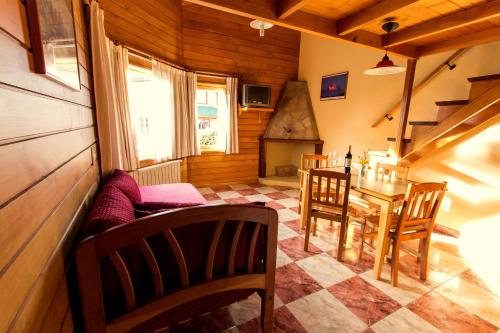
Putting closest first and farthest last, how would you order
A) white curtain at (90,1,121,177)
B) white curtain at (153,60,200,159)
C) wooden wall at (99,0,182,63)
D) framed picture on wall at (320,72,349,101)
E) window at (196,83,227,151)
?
white curtain at (90,1,121,177) < wooden wall at (99,0,182,63) < white curtain at (153,60,200,159) < framed picture on wall at (320,72,349,101) < window at (196,83,227,151)

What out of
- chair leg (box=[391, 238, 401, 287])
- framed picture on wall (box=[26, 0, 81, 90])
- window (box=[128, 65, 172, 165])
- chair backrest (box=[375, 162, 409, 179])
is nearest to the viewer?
framed picture on wall (box=[26, 0, 81, 90])

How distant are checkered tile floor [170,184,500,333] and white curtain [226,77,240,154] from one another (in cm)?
247

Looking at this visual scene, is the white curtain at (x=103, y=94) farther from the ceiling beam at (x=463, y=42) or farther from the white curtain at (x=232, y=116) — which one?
the ceiling beam at (x=463, y=42)

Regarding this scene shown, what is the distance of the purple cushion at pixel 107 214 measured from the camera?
93 centimetres

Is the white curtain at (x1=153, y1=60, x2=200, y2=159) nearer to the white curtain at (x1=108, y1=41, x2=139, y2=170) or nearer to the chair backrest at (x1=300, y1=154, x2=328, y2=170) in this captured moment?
the white curtain at (x1=108, y1=41, x2=139, y2=170)

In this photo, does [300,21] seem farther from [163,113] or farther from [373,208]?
[163,113]

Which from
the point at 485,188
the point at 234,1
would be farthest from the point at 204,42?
the point at 485,188

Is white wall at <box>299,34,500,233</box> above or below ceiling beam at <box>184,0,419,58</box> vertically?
below

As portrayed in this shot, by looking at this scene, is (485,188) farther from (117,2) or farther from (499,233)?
(117,2)

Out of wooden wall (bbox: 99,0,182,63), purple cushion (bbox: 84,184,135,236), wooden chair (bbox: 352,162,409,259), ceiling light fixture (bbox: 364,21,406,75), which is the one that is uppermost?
wooden wall (bbox: 99,0,182,63)

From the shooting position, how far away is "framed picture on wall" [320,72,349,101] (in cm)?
404

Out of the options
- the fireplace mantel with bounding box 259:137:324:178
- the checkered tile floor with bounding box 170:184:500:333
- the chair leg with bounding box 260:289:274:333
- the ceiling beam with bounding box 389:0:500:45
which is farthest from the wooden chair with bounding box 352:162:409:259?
the fireplace mantel with bounding box 259:137:324:178

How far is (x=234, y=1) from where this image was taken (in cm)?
187

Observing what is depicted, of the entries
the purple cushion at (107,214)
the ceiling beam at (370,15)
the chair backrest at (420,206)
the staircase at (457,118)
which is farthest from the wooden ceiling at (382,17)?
the purple cushion at (107,214)
